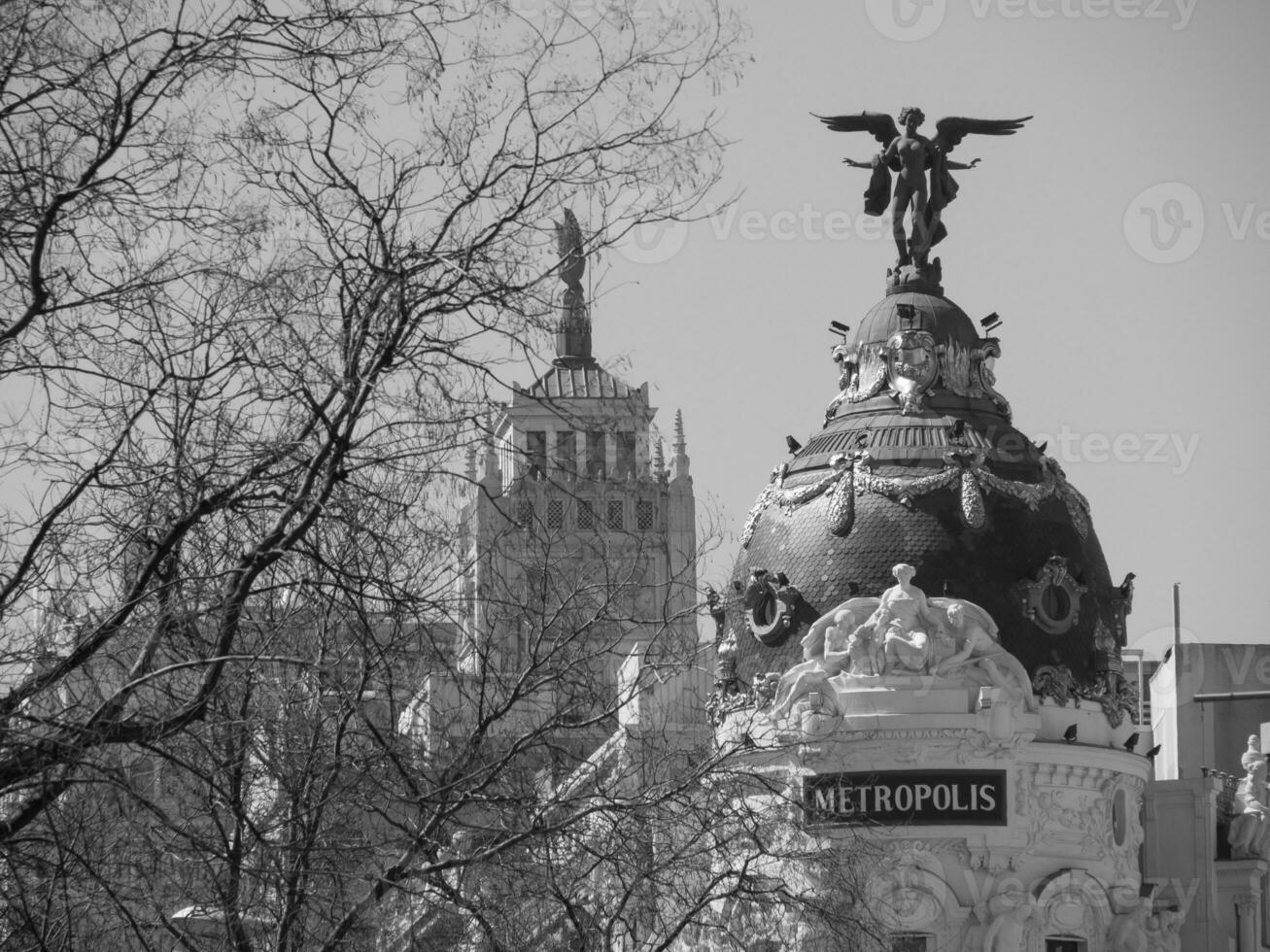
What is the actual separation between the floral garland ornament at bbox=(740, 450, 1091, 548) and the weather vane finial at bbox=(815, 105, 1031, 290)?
5.43 meters

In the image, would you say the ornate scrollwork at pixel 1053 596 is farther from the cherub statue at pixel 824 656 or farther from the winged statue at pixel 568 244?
the winged statue at pixel 568 244

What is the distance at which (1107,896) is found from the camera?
51.3 m

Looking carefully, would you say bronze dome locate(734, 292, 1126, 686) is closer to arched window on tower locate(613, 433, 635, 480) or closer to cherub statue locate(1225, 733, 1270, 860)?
cherub statue locate(1225, 733, 1270, 860)

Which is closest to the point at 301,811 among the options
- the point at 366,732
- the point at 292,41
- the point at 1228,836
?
the point at 366,732

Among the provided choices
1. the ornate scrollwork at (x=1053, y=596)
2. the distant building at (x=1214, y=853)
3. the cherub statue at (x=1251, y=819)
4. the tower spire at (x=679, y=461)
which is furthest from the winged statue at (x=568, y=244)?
the tower spire at (x=679, y=461)

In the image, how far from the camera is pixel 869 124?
5619 cm

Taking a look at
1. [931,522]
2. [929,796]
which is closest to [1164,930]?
[929,796]

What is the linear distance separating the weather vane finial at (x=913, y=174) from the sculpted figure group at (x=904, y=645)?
28.3 ft

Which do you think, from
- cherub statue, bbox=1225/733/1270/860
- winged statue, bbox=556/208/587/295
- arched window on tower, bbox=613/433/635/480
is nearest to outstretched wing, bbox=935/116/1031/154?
cherub statue, bbox=1225/733/1270/860

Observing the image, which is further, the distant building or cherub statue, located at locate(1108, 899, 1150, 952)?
the distant building

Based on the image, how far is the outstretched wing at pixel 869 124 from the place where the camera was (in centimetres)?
5606

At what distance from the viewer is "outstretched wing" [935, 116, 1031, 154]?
56062mm

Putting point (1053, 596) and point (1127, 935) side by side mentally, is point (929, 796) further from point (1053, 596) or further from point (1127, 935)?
point (1127, 935)

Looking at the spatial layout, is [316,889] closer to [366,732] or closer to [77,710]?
[366,732]
